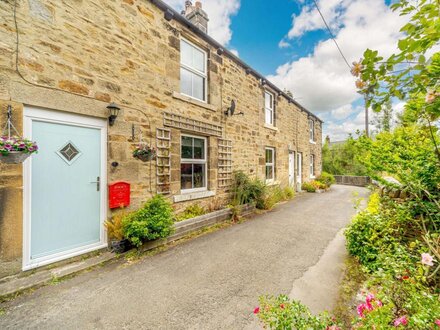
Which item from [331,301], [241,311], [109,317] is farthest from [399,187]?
[109,317]

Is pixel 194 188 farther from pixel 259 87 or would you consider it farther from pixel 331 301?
pixel 259 87

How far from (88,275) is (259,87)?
8344 mm

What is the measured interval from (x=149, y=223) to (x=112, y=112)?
2237 mm

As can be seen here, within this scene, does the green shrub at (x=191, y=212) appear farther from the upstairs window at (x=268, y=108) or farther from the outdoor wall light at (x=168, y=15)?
the upstairs window at (x=268, y=108)

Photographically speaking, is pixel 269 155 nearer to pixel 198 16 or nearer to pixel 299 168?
pixel 299 168

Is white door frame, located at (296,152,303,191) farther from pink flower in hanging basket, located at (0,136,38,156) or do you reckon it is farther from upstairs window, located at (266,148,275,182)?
pink flower in hanging basket, located at (0,136,38,156)

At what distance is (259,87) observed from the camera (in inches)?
335

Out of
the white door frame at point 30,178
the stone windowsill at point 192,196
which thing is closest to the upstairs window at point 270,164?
the stone windowsill at point 192,196

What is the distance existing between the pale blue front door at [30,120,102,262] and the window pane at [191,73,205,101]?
3057 mm

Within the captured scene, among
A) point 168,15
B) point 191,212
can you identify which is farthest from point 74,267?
point 168,15

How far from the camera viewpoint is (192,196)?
5434 millimetres

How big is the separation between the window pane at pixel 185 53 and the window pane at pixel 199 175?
9.67 feet

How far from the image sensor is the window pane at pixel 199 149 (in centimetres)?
585

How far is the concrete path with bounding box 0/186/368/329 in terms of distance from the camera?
215cm
